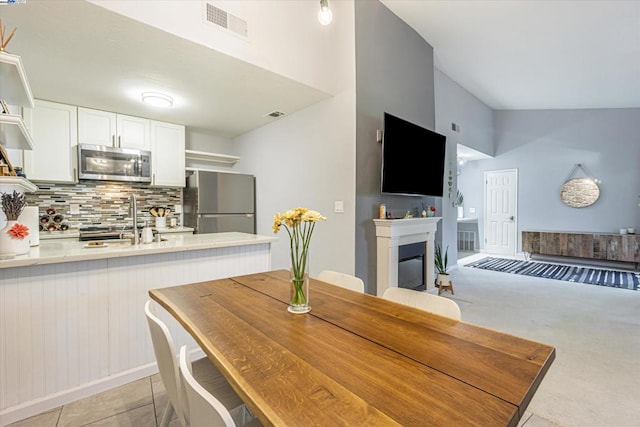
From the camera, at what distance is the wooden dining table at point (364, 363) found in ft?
2.30

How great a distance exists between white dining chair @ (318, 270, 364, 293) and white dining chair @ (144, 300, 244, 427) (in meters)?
0.84

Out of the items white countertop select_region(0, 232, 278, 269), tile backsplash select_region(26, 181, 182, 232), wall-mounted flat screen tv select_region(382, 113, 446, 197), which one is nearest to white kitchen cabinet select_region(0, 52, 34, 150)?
white countertop select_region(0, 232, 278, 269)

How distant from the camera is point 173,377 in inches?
43.1

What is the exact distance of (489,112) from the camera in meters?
7.09

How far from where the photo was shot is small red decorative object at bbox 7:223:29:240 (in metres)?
1.73

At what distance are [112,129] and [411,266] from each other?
14.1 ft

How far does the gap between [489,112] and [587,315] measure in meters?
5.23

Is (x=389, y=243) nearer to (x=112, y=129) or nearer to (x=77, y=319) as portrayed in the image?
(x=77, y=319)

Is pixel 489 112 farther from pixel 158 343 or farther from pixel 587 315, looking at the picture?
pixel 158 343

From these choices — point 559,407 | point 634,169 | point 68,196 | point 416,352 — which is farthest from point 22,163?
point 634,169

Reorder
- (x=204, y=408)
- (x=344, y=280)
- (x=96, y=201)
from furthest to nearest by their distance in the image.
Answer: (x=96, y=201) < (x=344, y=280) < (x=204, y=408)

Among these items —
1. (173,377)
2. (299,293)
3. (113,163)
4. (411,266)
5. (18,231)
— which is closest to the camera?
(173,377)

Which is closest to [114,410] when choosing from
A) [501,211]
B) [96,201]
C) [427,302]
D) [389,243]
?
[427,302]

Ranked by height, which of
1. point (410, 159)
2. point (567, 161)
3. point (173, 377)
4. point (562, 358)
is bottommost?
point (562, 358)
